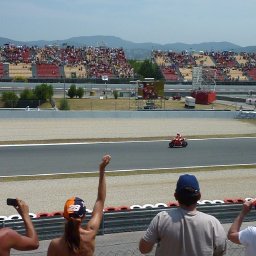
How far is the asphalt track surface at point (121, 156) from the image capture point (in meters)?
20.9

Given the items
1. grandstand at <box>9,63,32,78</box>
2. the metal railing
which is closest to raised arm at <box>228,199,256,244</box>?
the metal railing

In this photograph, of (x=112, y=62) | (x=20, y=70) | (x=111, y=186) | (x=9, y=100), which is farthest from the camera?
(x=112, y=62)

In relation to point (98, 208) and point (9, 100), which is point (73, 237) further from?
point (9, 100)

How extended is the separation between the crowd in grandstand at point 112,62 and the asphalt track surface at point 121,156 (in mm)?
46082

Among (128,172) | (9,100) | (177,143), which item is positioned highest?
(9,100)

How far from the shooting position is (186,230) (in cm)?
399

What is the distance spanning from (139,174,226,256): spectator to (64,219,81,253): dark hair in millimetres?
589

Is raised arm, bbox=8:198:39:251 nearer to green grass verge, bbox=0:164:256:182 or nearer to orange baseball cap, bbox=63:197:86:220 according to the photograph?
orange baseball cap, bbox=63:197:86:220

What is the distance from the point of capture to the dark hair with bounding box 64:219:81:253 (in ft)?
12.4

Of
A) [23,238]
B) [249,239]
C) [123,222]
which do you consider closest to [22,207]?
[23,238]

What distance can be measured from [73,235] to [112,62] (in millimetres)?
82410

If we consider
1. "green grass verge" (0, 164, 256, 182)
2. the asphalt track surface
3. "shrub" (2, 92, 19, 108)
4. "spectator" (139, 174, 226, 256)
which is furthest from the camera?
"shrub" (2, 92, 19, 108)

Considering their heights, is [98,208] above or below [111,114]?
above

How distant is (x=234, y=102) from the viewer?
54.2 m
